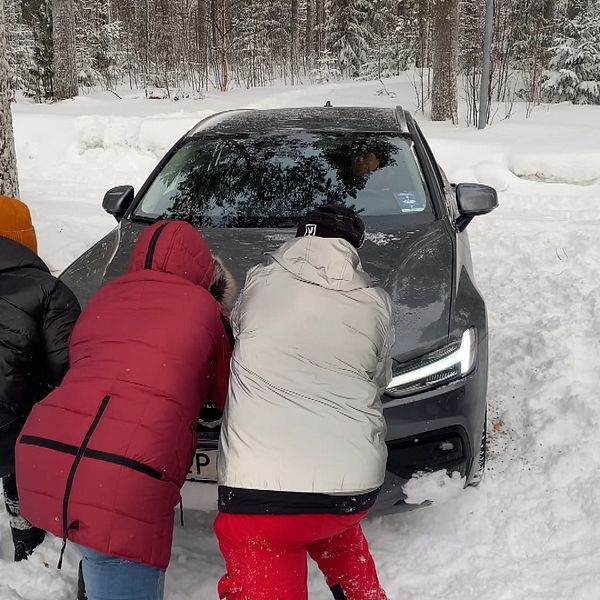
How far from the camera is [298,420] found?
172 centimetres

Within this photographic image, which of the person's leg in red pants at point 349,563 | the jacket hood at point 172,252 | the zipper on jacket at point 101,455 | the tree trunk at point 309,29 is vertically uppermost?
the jacket hood at point 172,252

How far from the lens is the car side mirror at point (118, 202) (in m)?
3.93

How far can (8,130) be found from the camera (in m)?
5.70

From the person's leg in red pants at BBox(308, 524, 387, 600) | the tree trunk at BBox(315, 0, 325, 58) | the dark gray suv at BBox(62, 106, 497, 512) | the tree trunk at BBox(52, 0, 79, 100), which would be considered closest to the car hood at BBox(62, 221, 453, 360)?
the dark gray suv at BBox(62, 106, 497, 512)

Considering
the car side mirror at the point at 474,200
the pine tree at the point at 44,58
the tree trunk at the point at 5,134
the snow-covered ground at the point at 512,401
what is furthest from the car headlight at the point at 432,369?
the pine tree at the point at 44,58

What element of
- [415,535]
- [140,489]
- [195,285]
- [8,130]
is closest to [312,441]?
[140,489]

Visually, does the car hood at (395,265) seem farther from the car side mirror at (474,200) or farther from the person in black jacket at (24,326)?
the person in black jacket at (24,326)

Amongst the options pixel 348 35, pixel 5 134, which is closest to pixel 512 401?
pixel 5 134

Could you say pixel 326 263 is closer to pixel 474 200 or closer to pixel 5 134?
pixel 474 200

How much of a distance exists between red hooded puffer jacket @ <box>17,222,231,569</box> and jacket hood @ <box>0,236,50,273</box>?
1.29 ft

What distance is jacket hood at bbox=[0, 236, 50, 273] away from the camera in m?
2.14

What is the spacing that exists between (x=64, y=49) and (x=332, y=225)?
14.6 m

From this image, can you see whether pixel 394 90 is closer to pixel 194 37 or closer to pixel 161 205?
pixel 161 205

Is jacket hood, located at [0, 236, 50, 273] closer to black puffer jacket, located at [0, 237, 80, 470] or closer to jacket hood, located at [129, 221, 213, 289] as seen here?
black puffer jacket, located at [0, 237, 80, 470]
